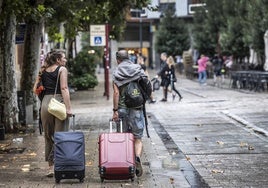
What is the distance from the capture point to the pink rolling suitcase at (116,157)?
27.8 feet

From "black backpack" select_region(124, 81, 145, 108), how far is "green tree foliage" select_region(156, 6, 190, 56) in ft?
157

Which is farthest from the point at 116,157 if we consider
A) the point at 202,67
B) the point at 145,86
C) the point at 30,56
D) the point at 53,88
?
the point at 202,67

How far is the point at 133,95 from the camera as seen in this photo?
924 cm

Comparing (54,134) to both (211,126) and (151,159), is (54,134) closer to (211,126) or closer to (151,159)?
(151,159)

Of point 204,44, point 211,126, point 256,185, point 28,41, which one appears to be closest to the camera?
point 256,185

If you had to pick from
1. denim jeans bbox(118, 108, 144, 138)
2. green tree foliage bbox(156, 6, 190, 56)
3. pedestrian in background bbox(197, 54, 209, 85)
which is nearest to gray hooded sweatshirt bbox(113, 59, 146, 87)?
denim jeans bbox(118, 108, 144, 138)

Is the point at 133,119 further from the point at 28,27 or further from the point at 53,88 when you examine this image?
the point at 28,27

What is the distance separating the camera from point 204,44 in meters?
52.8

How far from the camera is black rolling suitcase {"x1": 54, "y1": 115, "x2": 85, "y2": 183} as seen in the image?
852 centimetres

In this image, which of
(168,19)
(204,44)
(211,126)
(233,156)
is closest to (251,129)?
(211,126)

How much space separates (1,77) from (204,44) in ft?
130

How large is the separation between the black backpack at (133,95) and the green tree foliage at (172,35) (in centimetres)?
4771

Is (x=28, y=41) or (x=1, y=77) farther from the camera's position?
(x=28, y=41)

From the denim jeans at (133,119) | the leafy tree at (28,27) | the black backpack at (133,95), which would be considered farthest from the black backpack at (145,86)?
the leafy tree at (28,27)
